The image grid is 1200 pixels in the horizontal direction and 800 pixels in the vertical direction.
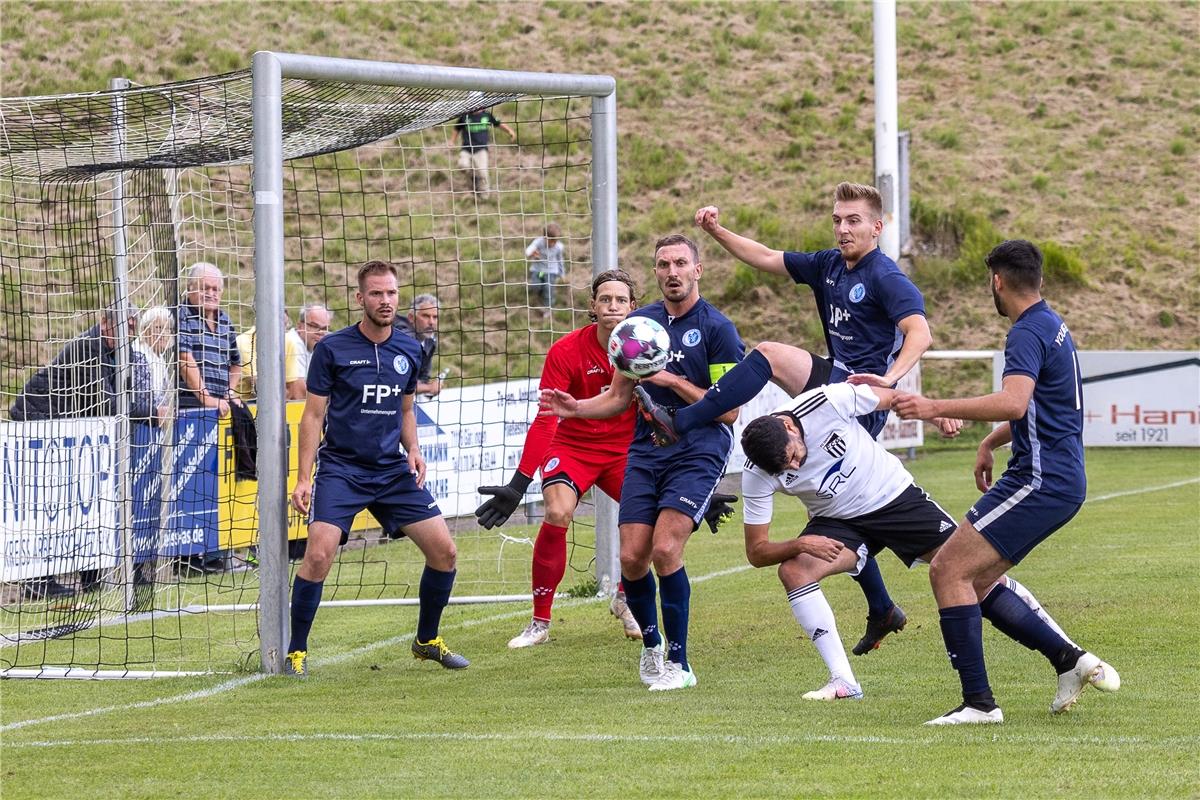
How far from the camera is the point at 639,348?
289 inches

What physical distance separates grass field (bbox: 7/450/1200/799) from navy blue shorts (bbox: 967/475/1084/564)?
75 centimetres

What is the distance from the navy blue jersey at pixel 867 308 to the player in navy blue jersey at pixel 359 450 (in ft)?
7.66

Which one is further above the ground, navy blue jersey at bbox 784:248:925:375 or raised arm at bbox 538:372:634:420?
navy blue jersey at bbox 784:248:925:375

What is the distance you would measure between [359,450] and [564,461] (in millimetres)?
1381

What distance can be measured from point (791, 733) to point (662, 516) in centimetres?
161

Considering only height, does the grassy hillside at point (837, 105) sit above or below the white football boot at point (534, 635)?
above

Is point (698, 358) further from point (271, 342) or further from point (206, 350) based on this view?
point (206, 350)

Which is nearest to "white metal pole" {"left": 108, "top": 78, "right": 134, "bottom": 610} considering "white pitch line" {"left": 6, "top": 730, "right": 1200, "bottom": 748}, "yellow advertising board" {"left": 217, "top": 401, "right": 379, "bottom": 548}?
"yellow advertising board" {"left": 217, "top": 401, "right": 379, "bottom": 548}

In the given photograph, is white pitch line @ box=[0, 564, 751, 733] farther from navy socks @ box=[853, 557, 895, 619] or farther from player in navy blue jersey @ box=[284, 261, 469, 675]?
navy socks @ box=[853, 557, 895, 619]

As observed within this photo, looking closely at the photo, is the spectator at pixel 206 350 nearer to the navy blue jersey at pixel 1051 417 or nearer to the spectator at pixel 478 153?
the spectator at pixel 478 153

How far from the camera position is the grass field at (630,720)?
5.46 metres

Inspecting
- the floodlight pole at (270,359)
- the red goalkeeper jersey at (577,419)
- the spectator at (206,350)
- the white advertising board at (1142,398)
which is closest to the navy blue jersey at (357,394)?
the floodlight pole at (270,359)

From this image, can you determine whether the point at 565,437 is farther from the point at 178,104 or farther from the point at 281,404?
the point at 178,104

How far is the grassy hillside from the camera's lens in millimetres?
32562
